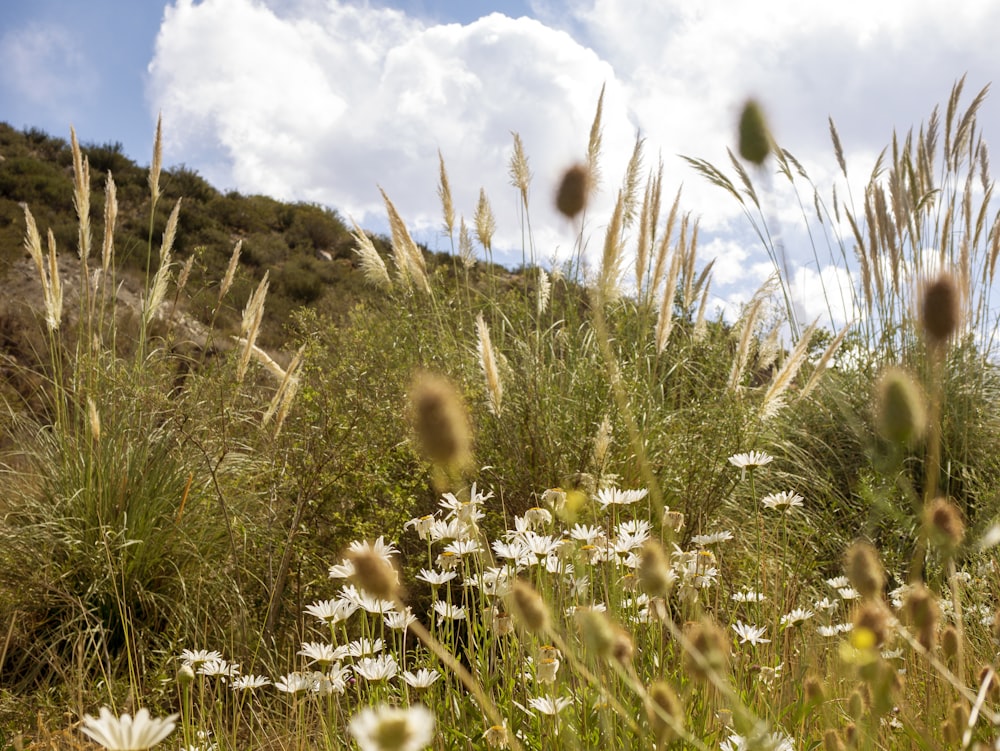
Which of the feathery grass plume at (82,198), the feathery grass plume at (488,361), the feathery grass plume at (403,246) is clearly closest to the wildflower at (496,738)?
the feathery grass plume at (488,361)

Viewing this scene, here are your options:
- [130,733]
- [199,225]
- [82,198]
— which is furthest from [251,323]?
[199,225]

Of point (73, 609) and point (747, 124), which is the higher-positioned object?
point (747, 124)

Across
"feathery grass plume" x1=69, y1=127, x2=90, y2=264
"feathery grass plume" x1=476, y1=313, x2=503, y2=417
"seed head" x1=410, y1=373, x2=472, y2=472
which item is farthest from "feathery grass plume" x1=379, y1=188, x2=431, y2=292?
"seed head" x1=410, y1=373, x2=472, y2=472

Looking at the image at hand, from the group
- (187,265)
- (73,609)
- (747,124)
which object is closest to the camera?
(747,124)

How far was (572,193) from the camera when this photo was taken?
1.11 meters

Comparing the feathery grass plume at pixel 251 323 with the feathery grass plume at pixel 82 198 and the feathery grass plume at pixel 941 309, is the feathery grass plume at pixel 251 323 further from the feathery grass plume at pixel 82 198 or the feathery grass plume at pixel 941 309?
the feathery grass plume at pixel 941 309

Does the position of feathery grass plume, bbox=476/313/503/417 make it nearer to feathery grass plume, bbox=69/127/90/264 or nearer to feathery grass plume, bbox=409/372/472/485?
feathery grass plume, bbox=409/372/472/485

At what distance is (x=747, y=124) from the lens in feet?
3.56

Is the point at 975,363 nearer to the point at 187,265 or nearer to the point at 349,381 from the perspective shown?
the point at 349,381

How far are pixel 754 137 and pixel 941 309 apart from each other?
430 mm

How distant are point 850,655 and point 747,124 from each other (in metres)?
0.73

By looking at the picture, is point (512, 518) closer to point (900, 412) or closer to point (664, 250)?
point (664, 250)

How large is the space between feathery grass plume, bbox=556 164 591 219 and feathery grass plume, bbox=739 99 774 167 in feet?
0.77

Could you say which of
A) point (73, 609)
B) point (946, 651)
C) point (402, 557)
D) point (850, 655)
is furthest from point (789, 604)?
point (73, 609)
